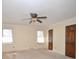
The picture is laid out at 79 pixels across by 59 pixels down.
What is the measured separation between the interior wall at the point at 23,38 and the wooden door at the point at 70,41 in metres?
3.98

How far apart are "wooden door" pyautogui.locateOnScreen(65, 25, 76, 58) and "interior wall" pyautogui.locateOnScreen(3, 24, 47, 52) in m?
3.98

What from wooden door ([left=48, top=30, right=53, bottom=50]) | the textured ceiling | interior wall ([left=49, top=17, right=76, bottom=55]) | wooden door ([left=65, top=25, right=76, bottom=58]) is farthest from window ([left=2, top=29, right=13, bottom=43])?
wooden door ([left=65, top=25, right=76, bottom=58])

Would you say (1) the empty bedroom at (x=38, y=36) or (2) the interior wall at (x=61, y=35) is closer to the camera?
(1) the empty bedroom at (x=38, y=36)

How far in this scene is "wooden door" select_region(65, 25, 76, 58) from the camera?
616cm

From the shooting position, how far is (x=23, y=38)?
377 inches

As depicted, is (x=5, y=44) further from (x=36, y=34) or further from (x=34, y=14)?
(x=34, y=14)

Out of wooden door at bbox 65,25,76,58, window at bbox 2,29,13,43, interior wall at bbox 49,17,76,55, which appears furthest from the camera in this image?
window at bbox 2,29,13,43

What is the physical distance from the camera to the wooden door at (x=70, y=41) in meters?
6.16

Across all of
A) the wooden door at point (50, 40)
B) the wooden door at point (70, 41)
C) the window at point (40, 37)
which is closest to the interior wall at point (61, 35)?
the wooden door at point (70, 41)

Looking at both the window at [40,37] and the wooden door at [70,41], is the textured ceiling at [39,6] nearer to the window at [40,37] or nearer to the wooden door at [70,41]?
the wooden door at [70,41]

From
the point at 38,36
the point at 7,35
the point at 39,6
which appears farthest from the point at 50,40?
the point at 39,6

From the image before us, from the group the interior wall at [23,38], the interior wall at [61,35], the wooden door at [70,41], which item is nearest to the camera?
the wooden door at [70,41]

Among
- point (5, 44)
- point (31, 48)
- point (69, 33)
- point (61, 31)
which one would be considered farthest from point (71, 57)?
point (5, 44)

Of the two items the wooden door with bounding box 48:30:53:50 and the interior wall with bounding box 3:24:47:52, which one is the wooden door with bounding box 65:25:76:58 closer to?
the wooden door with bounding box 48:30:53:50
